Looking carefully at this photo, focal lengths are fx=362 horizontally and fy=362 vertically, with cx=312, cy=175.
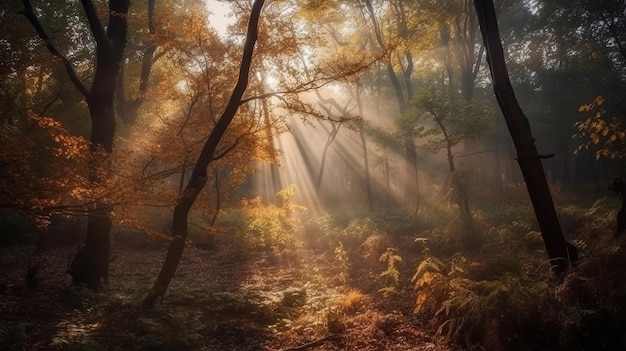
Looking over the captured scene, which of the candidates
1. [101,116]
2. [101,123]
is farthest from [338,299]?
[101,116]

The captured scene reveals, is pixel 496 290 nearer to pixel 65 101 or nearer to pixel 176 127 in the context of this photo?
pixel 176 127

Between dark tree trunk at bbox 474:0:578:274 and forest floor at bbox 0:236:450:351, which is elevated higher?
dark tree trunk at bbox 474:0:578:274

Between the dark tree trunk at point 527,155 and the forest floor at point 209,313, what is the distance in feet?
8.25

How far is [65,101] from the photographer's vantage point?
14.7 m

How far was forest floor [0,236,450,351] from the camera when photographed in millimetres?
5891

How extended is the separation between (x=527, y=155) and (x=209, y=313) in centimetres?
698

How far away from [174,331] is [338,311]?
308 centimetres

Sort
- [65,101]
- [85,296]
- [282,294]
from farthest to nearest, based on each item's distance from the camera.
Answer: [65,101]
[282,294]
[85,296]

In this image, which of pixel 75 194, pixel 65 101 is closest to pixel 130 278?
pixel 75 194

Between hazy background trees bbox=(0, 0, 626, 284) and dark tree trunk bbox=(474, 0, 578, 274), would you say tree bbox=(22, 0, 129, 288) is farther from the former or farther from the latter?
dark tree trunk bbox=(474, 0, 578, 274)

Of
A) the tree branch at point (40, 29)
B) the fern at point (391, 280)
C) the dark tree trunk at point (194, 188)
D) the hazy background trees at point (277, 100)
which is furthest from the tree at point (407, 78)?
the tree branch at point (40, 29)

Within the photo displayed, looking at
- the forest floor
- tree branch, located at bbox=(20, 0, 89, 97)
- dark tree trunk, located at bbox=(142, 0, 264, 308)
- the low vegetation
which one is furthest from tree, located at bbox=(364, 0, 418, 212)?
tree branch, located at bbox=(20, 0, 89, 97)

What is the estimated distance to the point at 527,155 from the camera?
606cm

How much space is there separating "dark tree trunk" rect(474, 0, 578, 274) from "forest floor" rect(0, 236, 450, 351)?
8.25ft
